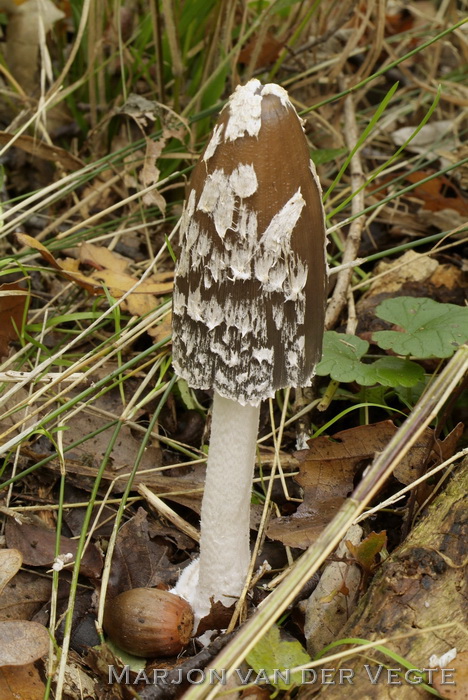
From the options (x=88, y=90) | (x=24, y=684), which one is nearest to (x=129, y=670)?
(x=24, y=684)

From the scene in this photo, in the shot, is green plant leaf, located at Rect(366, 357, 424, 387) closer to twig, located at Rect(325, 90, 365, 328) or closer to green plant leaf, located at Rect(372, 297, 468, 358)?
green plant leaf, located at Rect(372, 297, 468, 358)

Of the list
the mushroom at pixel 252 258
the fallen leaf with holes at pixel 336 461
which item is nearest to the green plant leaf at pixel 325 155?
the fallen leaf with holes at pixel 336 461

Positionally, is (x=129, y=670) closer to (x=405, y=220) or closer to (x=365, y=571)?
(x=365, y=571)

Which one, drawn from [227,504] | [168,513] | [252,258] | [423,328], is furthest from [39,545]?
[423,328]

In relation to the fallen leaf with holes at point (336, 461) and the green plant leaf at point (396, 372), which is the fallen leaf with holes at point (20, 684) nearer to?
the fallen leaf with holes at point (336, 461)

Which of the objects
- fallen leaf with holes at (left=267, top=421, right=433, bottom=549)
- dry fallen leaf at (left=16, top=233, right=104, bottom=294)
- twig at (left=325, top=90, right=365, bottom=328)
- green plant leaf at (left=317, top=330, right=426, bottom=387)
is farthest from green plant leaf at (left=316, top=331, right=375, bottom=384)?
dry fallen leaf at (left=16, top=233, right=104, bottom=294)
